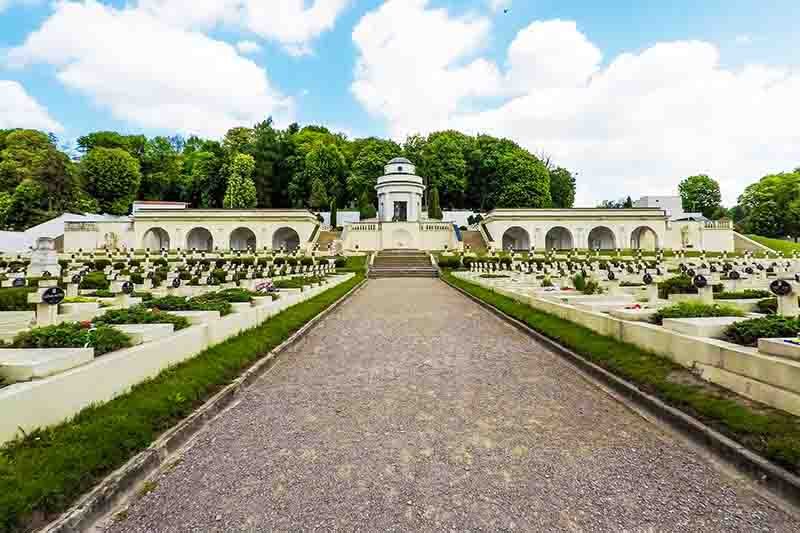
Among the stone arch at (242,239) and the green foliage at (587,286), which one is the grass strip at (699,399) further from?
the stone arch at (242,239)

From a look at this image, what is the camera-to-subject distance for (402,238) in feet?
145

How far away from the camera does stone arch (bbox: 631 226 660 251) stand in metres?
45.5

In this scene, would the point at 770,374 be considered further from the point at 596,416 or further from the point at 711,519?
the point at 711,519

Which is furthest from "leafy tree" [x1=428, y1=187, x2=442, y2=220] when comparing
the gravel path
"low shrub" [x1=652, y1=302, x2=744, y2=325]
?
the gravel path

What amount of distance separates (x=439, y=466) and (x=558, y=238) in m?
49.6

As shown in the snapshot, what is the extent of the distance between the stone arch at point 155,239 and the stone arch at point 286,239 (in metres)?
10.9

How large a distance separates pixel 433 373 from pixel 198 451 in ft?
10.4

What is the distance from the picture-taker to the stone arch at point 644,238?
45469 millimetres

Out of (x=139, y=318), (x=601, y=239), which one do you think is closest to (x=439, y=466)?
(x=139, y=318)

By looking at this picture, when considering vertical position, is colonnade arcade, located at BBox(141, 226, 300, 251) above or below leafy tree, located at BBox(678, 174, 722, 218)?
below

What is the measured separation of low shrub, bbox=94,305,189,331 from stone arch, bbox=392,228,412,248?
3789 centimetres

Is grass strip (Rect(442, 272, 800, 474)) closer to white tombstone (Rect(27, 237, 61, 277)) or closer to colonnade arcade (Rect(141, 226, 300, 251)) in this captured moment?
white tombstone (Rect(27, 237, 61, 277))

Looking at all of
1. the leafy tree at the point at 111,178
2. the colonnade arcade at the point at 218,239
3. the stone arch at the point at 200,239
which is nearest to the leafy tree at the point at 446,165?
the colonnade arcade at the point at 218,239

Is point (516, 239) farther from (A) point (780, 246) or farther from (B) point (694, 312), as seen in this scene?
(B) point (694, 312)
